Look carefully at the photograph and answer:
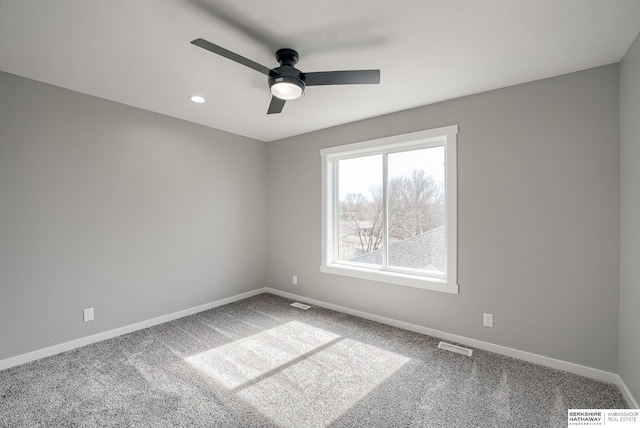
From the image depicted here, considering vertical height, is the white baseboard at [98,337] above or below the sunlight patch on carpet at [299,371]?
above

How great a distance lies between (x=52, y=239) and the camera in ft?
8.67

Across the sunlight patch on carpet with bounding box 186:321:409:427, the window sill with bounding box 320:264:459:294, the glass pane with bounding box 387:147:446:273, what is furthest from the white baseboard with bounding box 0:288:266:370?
the glass pane with bounding box 387:147:446:273

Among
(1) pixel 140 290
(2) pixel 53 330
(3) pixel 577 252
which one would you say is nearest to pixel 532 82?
(3) pixel 577 252

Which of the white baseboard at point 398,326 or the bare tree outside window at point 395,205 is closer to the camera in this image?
the white baseboard at point 398,326

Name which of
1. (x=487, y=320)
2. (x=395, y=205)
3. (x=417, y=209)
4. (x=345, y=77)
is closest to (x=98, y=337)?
(x=345, y=77)

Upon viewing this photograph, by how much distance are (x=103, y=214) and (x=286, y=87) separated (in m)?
2.37

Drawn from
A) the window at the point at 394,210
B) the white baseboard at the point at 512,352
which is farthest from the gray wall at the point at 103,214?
the white baseboard at the point at 512,352

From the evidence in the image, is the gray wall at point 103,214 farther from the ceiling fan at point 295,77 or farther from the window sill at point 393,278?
the ceiling fan at point 295,77

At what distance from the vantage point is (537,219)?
250 cm

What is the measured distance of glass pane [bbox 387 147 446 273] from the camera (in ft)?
10.4

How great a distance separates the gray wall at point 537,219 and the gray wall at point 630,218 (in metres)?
0.09

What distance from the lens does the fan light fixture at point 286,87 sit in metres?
1.92

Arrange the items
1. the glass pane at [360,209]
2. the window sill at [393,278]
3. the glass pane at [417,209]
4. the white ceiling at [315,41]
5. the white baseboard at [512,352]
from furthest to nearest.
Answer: the glass pane at [360,209], the glass pane at [417,209], the window sill at [393,278], the white baseboard at [512,352], the white ceiling at [315,41]

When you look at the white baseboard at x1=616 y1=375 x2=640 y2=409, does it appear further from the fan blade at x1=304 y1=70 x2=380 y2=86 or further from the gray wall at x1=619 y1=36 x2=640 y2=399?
the fan blade at x1=304 y1=70 x2=380 y2=86
